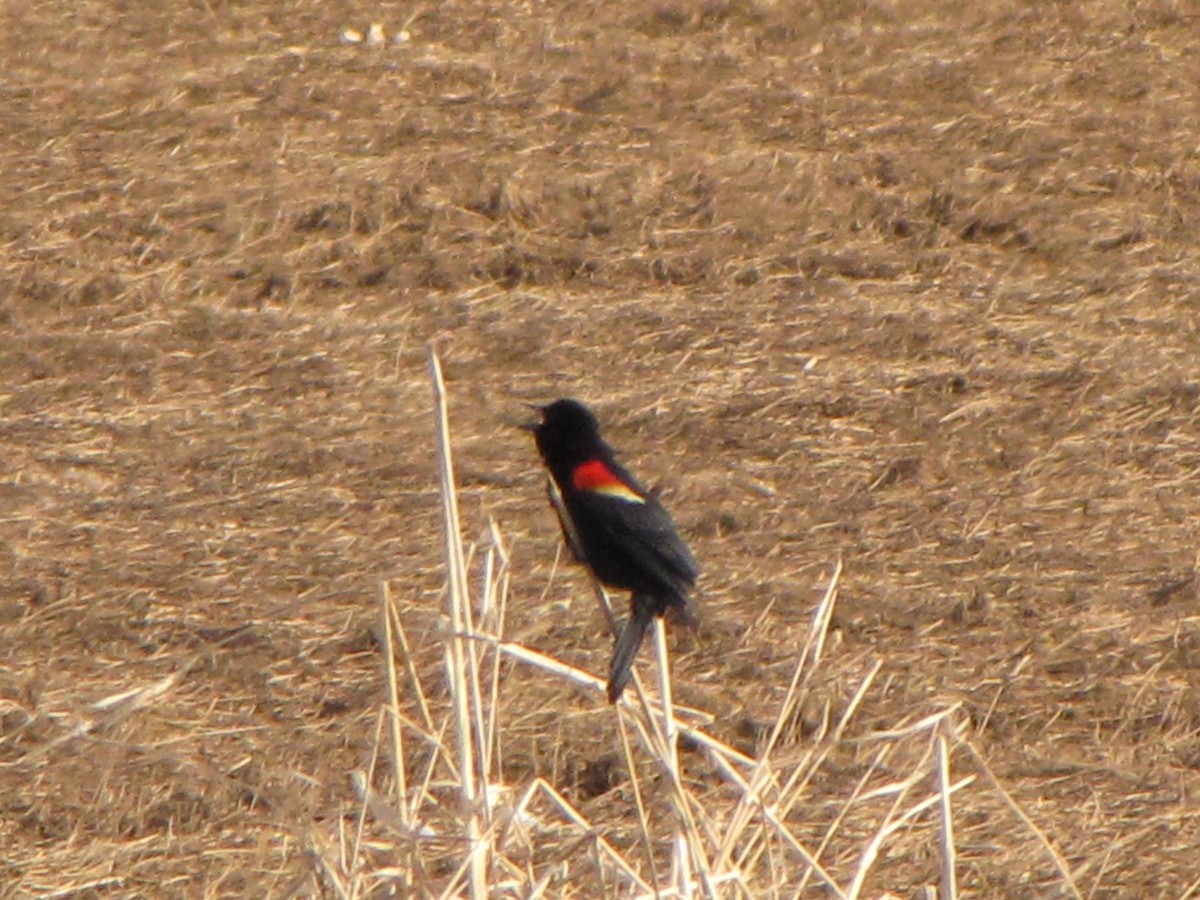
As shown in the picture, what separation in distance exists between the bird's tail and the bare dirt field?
36cm

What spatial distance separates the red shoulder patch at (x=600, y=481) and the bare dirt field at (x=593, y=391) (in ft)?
2.40

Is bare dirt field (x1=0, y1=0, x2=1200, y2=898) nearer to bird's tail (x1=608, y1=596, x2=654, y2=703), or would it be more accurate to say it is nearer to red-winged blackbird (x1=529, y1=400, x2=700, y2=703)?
bird's tail (x1=608, y1=596, x2=654, y2=703)

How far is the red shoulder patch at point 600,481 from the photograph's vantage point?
3730mm

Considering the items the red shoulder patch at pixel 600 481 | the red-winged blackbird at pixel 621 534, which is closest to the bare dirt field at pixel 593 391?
the red-winged blackbird at pixel 621 534

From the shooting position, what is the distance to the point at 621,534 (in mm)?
3619

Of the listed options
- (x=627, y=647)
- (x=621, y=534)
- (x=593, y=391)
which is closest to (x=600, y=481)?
(x=621, y=534)

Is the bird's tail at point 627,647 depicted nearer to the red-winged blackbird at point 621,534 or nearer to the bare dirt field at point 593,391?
the red-winged blackbird at point 621,534

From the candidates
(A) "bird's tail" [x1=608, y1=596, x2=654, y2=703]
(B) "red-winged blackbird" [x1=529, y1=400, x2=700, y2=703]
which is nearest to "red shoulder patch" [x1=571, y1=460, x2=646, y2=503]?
(B) "red-winged blackbird" [x1=529, y1=400, x2=700, y2=703]

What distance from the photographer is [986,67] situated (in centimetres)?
916

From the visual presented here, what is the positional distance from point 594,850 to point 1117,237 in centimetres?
530

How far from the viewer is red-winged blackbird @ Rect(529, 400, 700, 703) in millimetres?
3615

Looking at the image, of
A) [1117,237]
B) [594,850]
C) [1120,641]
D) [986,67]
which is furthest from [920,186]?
[594,850]

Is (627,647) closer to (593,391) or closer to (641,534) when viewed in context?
(641,534)

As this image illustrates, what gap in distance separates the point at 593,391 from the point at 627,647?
334 cm
